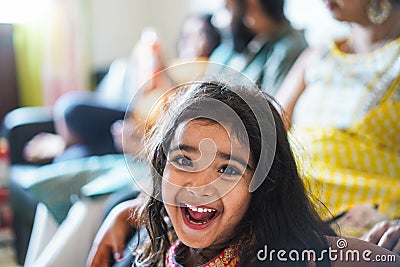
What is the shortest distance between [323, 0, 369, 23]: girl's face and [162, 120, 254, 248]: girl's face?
0.32m

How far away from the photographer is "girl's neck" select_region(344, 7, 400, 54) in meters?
0.74

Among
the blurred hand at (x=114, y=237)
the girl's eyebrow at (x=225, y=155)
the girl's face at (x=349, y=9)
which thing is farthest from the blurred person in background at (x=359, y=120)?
the blurred hand at (x=114, y=237)

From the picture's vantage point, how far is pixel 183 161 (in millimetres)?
558

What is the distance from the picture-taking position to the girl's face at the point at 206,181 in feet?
1.77

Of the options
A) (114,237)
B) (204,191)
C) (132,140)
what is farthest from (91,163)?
(204,191)

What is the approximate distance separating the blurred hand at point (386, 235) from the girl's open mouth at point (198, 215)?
0.17m

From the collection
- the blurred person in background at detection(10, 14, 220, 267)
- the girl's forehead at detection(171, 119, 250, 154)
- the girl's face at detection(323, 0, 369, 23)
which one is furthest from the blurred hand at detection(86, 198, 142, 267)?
the girl's face at detection(323, 0, 369, 23)

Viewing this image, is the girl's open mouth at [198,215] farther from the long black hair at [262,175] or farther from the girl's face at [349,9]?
the girl's face at [349,9]

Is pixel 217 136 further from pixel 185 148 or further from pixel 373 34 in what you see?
pixel 373 34

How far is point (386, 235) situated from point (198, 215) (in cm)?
22

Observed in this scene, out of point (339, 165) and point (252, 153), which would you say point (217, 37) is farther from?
point (252, 153)

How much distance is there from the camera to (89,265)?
0.71 meters

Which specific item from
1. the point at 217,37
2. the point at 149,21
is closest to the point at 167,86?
the point at 217,37

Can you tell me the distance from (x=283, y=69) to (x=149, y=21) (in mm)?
1714
